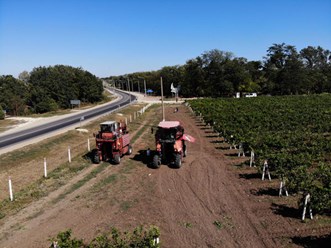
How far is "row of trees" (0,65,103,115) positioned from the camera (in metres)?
76.3

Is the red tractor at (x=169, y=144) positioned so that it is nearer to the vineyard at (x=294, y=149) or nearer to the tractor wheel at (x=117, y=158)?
the tractor wheel at (x=117, y=158)

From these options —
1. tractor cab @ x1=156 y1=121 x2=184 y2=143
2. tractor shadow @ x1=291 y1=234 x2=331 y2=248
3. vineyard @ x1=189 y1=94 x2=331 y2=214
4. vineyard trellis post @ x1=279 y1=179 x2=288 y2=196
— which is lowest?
tractor shadow @ x1=291 y1=234 x2=331 y2=248

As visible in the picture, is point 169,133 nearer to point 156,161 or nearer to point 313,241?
point 156,161

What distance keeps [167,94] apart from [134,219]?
109m

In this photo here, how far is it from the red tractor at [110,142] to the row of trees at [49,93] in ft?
190

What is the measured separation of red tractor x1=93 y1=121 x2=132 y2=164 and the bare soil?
1968 millimetres

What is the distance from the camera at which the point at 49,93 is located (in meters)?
83.6

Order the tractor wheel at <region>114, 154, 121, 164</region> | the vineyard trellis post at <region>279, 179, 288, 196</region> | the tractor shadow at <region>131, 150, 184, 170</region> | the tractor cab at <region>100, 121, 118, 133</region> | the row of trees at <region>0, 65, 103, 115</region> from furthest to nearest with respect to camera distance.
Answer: the row of trees at <region>0, 65, 103, 115</region>, the tractor cab at <region>100, 121, 118, 133</region>, the tractor wheel at <region>114, 154, 121, 164</region>, the tractor shadow at <region>131, 150, 184, 170</region>, the vineyard trellis post at <region>279, 179, 288, 196</region>

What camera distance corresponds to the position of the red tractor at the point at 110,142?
2031cm

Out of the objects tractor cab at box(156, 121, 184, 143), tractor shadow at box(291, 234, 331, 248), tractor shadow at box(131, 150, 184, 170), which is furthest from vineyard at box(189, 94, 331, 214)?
tractor shadow at box(131, 150, 184, 170)

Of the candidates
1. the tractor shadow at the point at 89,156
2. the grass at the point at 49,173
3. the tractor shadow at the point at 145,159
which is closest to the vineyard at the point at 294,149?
the tractor shadow at the point at 145,159

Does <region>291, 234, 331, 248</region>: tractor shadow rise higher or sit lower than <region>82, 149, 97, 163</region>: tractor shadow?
lower

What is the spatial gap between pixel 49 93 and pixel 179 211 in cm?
7788

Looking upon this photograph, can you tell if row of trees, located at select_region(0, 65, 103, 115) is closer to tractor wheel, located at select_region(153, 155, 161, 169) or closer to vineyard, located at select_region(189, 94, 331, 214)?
vineyard, located at select_region(189, 94, 331, 214)
